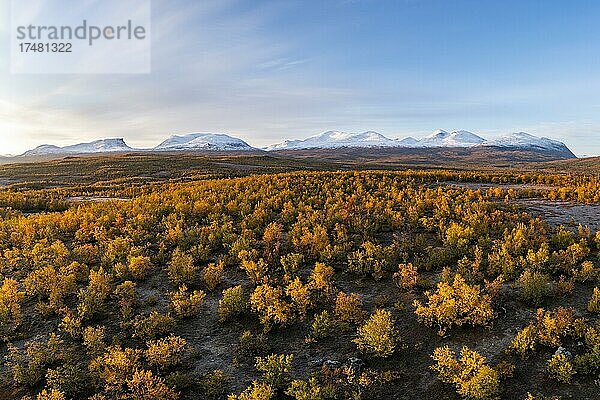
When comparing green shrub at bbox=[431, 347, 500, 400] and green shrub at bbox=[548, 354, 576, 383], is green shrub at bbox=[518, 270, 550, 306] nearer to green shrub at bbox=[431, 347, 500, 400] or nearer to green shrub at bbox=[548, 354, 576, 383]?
green shrub at bbox=[548, 354, 576, 383]

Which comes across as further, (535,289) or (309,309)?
(309,309)

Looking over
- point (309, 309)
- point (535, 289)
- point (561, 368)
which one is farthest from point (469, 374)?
point (309, 309)

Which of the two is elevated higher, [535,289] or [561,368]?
[535,289]

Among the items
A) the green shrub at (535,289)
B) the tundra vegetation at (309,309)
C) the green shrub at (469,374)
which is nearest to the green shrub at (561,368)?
the tundra vegetation at (309,309)

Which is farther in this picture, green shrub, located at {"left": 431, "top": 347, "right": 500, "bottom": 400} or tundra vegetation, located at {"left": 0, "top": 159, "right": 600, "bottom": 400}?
tundra vegetation, located at {"left": 0, "top": 159, "right": 600, "bottom": 400}

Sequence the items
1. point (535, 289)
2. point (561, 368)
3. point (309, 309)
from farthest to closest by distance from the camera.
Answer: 1. point (309, 309)
2. point (535, 289)
3. point (561, 368)

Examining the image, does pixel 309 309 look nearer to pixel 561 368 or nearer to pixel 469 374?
pixel 469 374

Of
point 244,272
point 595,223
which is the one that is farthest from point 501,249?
point 244,272

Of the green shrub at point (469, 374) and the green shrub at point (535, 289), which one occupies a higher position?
the green shrub at point (535, 289)

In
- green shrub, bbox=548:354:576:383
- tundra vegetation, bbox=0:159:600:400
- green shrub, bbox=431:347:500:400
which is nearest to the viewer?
green shrub, bbox=431:347:500:400

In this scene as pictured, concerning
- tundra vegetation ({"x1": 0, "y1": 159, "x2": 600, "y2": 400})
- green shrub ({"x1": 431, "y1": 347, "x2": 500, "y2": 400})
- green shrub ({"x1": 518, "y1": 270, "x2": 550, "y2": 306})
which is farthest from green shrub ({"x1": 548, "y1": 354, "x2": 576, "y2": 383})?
green shrub ({"x1": 518, "y1": 270, "x2": 550, "y2": 306})

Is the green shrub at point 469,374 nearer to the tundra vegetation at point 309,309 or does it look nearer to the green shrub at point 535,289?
the tundra vegetation at point 309,309

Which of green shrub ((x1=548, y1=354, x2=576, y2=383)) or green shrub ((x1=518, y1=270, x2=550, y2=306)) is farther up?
green shrub ((x1=518, y1=270, x2=550, y2=306))
